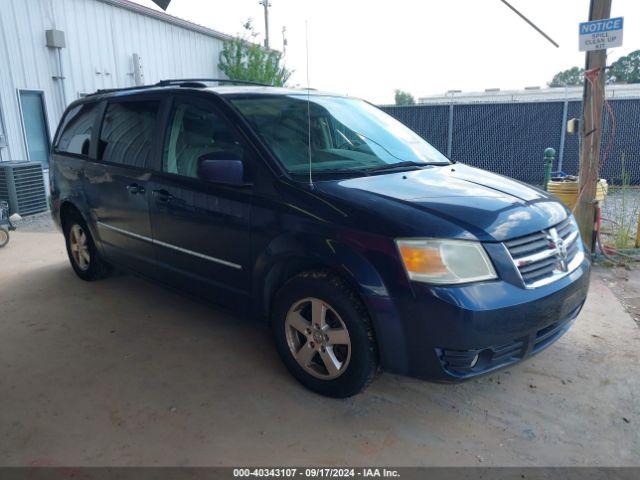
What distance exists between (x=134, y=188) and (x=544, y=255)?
2888 mm

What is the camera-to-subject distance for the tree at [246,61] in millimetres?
14633

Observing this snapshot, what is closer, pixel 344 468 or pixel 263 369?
pixel 344 468

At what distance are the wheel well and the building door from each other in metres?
8.02

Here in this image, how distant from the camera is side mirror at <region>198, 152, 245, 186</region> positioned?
2920mm

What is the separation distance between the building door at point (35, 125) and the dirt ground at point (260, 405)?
6359 millimetres

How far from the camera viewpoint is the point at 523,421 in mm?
2678

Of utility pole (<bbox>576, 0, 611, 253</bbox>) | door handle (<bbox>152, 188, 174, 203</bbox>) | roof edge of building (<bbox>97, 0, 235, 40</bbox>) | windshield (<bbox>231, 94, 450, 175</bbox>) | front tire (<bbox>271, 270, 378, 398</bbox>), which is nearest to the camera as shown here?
front tire (<bbox>271, 270, 378, 398</bbox>)

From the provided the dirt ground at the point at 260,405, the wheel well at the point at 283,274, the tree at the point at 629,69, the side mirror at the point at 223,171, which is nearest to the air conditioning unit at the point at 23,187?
the dirt ground at the point at 260,405

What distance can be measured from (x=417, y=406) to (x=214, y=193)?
178 centimetres

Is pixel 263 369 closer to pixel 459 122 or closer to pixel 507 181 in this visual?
pixel 507 181

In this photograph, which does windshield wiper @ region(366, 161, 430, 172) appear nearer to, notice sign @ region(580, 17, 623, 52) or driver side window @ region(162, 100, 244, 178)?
driver side window @ region(162, 100, 244, 178)

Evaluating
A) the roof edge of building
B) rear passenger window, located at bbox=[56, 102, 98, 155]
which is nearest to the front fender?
rear passenger window, located at bbox=[56, 102, 98, 155]

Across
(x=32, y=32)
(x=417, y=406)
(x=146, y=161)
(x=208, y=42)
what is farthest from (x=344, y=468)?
(x=208, y=42)

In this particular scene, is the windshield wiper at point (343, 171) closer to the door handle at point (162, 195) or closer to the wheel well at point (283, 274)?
the wheel well at point (283, 274)
